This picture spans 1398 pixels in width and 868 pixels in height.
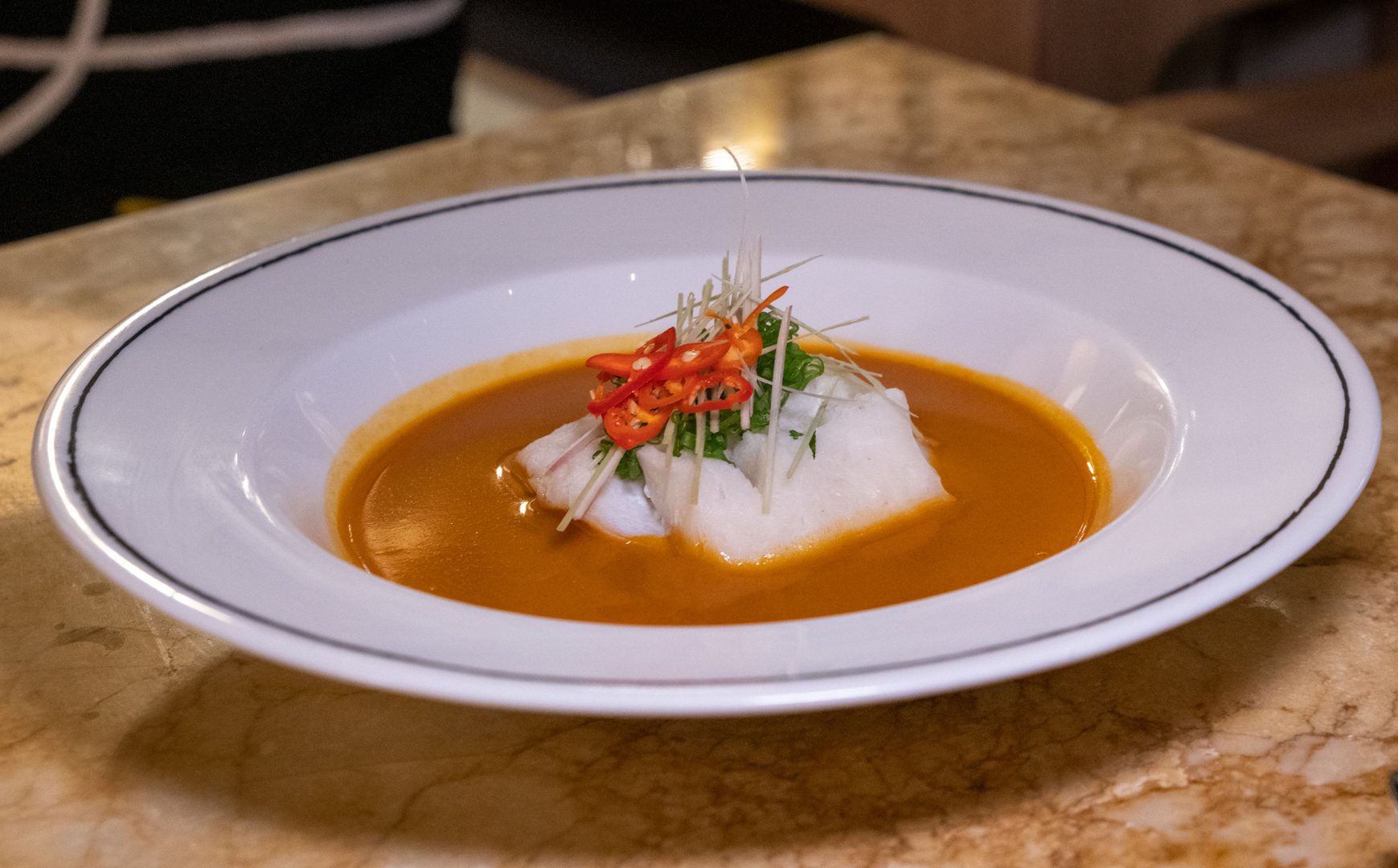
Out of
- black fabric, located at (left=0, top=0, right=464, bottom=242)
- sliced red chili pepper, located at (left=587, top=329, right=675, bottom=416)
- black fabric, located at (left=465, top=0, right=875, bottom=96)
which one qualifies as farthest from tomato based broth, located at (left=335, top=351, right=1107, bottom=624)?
black fabric, located at (left=465, top=0, right=875, bottom=96)

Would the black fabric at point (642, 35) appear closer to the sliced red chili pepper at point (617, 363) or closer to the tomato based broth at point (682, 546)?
the tomato based broth at point (682, 546)

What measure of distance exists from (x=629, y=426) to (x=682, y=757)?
43cm

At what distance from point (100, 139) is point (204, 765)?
2.48 meters

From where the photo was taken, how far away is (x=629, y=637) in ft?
2.81

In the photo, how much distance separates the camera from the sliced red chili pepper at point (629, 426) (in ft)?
4.34

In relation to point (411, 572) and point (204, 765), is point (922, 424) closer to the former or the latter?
point (411, 572)

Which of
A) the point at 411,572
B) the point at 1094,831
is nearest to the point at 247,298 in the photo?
the point at 411,572

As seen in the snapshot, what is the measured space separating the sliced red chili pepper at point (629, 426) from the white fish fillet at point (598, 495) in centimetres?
5

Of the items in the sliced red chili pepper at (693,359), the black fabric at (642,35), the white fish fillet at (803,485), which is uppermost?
the sliced red chili pepper at (693,359)

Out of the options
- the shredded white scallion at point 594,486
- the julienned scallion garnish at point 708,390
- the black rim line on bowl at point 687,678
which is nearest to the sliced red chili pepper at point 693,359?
the julienned scallion garnish at point 708,390

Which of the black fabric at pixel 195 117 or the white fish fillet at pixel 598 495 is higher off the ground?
the white fish fillet at pixel 598 495

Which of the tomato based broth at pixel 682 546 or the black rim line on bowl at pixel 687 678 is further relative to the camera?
the tomato based broth at pixel 682 546

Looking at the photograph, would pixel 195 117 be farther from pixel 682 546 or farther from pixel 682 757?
pixel 682 757

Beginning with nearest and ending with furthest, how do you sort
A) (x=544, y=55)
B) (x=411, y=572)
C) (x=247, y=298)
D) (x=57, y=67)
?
(x=411, y=572) → (x=247, y=298) → (x=57, y=67) → (x=544, y=55)
